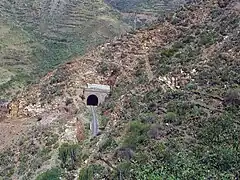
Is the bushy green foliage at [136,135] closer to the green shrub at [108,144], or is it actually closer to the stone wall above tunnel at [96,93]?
the green shrub at [108,144]

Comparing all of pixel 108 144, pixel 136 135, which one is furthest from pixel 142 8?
pixel 136 135

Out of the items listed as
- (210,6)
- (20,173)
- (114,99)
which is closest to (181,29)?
(210,6)

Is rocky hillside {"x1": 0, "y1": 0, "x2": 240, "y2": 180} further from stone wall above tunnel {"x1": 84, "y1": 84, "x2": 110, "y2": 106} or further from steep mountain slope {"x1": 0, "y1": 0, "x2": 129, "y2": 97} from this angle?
steep mountain slope {"x1": 0, "y1": 0, "x2": 129, "y2": 97}

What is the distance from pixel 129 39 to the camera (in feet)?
178

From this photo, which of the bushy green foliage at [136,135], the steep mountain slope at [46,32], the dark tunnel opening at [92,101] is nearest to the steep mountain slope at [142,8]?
the steep mountain slope at [46,32]

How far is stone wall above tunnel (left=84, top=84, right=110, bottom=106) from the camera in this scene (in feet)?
161

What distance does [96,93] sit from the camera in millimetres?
49062

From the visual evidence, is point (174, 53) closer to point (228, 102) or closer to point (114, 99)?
point (114, 99)

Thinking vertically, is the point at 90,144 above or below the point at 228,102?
below

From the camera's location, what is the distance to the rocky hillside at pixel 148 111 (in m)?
29.6

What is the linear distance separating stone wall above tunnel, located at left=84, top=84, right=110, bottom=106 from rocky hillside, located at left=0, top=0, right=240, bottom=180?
67cm

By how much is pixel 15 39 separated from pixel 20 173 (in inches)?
3106

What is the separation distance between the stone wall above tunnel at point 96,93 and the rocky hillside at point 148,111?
2.21 ft

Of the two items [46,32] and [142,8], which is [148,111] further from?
[142,8]
